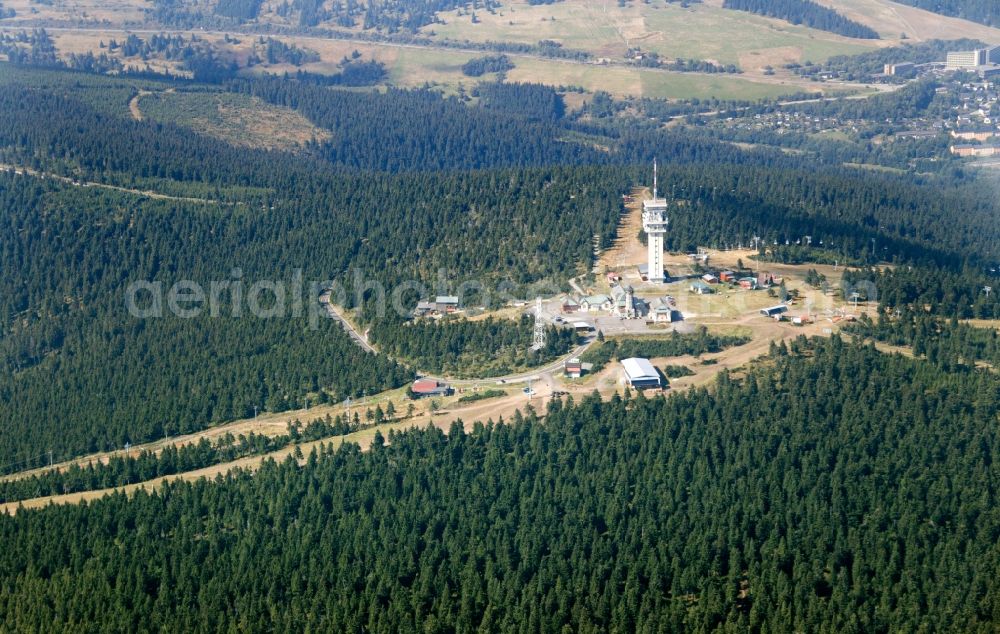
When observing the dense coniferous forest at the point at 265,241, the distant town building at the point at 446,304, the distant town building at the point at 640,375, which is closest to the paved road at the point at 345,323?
the dense coniferous forest at the point at 265,241

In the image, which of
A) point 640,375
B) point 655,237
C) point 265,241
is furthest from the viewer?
point 265,241

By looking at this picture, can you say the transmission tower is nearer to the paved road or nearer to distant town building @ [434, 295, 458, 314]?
distant town building @ [434, 295, 458, 314]

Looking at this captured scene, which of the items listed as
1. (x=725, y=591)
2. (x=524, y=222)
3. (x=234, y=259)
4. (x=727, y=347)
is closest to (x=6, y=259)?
(x=234, y=259)

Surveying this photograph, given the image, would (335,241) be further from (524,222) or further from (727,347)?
(727,347)

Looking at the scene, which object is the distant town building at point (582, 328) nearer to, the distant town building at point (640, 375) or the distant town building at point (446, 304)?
the distant town building at point (640, 375)

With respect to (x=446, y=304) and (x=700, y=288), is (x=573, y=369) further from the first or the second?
(x=446, y=304)

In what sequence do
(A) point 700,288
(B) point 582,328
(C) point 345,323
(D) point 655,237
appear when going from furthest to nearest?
(C) point 345,323, (D) point 655,237, (A) point 700,288, (B) point 582,328

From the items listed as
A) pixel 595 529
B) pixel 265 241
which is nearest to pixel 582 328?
pixel 595 529
